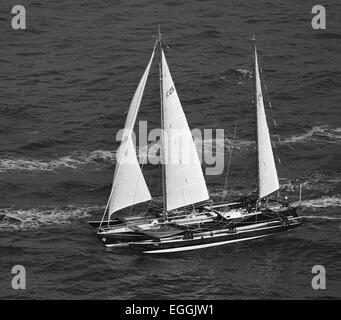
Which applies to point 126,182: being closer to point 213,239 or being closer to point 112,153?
point 213,239

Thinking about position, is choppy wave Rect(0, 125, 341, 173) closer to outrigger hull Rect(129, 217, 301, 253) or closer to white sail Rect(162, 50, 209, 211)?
white sail Rect(162, 50, 209, 211)

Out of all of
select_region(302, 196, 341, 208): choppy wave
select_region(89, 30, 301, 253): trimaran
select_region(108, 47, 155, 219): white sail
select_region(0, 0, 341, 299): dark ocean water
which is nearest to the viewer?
select_region(0, 0, 341, 299): dark ocean water

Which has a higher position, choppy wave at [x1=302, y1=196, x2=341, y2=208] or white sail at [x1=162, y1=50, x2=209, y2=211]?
white sail at [x1=162, y1=50, x2=209, y2=211]

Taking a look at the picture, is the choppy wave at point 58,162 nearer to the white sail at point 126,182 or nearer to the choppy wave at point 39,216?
the choppy wave at point 39,216

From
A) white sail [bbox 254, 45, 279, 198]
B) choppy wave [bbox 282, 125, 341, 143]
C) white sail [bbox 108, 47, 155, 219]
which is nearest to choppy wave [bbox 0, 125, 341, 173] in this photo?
choppy wave [bbox 282, 125, 341, 143]

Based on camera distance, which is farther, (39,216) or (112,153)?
(112,153)

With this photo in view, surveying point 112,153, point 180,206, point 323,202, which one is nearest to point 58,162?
point 112,153
